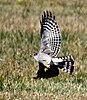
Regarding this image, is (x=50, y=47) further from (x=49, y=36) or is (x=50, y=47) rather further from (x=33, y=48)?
(x=33, y=48)

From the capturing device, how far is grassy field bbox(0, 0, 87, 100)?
22.2 feet

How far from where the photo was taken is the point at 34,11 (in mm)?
16094

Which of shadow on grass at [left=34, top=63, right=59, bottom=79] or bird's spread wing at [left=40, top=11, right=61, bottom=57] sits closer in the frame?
bird's spread wing at [left=40, top=11, right=61, bottom=57]

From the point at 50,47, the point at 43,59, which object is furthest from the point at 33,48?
the point at 43,59

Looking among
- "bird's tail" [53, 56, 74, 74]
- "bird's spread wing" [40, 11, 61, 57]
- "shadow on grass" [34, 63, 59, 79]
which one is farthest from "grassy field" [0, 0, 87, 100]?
"bird's spread wing" [40, 11, 61, 57]

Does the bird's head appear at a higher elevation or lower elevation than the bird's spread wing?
lower

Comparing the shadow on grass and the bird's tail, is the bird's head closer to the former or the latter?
the bird's tail

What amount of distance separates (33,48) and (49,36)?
119 inches

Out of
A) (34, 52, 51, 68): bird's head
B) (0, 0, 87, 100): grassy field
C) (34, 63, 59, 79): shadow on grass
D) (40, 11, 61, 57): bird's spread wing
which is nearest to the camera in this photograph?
(0, 0, 87, 100): grassy field

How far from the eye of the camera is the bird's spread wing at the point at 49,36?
711cm

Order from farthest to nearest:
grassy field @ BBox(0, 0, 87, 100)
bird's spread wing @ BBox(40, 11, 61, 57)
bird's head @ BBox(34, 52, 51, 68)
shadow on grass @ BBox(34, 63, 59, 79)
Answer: shadow on grass @ BBox(34, 63, 59, 79), bird's spread wing @ BBox(40, 11, 61, 57), bird's head @ BBox(34, 52, 51, 68), grassy field @ BBox(0, 0, 87, 100)

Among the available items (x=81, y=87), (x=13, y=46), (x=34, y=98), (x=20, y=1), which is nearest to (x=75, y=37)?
(x=13, y=46)

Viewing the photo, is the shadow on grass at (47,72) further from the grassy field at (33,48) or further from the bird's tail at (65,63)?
the bird's tail at (65,63)

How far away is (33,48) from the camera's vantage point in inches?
400
